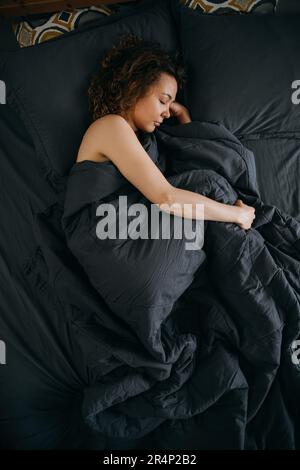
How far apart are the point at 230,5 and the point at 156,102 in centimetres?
51

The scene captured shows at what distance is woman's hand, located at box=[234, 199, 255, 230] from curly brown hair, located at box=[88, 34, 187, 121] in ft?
1.32

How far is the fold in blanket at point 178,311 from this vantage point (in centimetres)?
91

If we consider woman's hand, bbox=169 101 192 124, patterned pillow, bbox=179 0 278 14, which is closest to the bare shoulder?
woman's hand, bbox=169 101 192 124

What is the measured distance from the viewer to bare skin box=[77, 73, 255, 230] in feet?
3.06

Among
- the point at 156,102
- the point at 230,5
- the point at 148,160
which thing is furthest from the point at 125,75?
the point at 230,5

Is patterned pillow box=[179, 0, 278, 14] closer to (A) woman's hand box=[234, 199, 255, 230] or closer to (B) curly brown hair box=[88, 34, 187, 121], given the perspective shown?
(B) curly brown hair box=[88, 34, 187, 121]

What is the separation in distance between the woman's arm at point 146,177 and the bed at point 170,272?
43mm

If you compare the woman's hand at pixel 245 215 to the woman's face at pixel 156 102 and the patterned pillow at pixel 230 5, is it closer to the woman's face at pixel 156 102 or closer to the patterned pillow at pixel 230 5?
the woman's face at pixel 156 102

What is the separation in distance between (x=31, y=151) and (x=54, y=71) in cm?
24

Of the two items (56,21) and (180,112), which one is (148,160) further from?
(56,21)

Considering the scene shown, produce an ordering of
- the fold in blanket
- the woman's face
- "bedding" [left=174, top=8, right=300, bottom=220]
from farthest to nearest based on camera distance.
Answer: "bedding" [left=174, top=8, right=300, bottom=220] < the woman's face < the fold in blanket

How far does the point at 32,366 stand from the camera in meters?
1.04

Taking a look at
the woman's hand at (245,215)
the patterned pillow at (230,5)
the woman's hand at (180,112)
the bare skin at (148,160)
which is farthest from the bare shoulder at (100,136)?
the patterned pillow at (230,5)

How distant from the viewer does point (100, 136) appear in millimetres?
967
